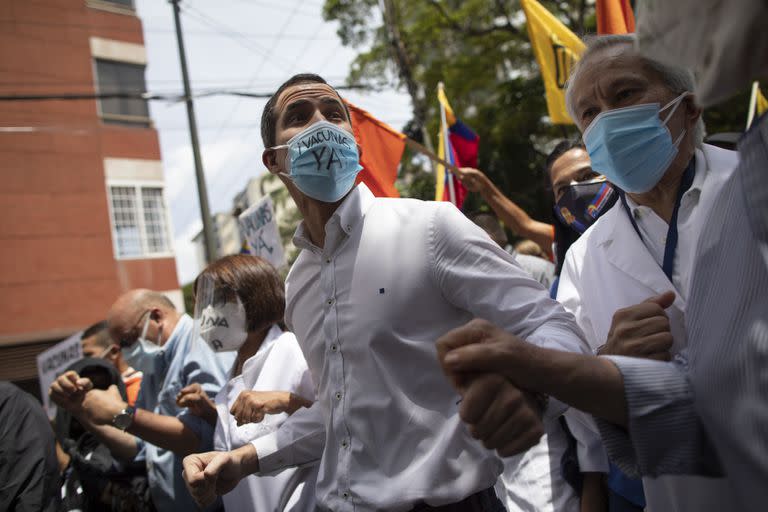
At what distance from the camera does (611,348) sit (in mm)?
1382

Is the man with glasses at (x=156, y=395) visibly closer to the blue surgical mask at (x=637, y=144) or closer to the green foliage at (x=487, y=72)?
the blue surgical mask at (x=637, y=144)

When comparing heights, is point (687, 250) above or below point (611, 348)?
above

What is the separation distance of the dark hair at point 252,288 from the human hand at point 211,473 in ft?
3.23

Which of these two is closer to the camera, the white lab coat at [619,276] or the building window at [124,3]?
the white lab coat at [619,276]

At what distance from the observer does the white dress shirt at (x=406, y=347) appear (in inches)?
69.6

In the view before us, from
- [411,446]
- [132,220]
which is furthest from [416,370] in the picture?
[132,220]

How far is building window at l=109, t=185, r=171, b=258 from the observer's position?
65.7 ft

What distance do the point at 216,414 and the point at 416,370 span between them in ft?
4.79

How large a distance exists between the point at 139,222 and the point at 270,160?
63.5 feet

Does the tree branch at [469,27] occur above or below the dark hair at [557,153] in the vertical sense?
above

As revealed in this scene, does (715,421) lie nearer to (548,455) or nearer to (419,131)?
(548,455)

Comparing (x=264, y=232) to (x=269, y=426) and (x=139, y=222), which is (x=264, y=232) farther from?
(x=139, y=222)

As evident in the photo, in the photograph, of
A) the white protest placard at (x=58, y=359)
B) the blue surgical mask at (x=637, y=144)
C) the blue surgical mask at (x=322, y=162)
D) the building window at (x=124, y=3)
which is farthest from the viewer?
the building window at (x=124, y=3)

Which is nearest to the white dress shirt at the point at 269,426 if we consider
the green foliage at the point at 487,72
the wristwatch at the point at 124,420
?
Answer: the wristwatch at the point at 124,420
